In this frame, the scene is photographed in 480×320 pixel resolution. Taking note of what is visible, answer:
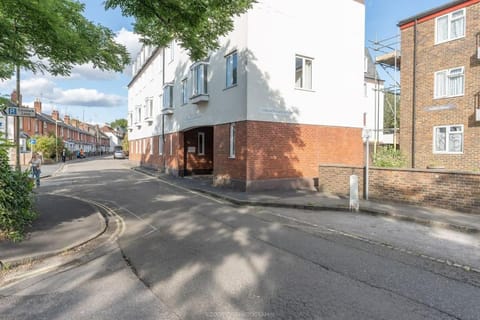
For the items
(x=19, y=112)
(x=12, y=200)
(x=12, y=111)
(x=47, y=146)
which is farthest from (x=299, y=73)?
(x=47, y=146)

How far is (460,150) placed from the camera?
53.5ft

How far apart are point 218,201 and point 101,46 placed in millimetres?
6363

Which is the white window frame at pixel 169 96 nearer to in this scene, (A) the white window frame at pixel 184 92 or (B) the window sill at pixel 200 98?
(A) the white window frame at pixel 184 92

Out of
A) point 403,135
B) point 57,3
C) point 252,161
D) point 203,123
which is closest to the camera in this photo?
point 57,3

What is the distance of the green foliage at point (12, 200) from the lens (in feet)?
19.2

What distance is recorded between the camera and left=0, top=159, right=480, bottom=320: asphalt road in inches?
140

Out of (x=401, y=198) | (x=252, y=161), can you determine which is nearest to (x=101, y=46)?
(x=252, y=161)

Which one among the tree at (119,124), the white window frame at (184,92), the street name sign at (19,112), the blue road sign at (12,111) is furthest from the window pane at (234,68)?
the tree at (119,124)

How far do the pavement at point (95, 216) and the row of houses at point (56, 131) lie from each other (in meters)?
2.33

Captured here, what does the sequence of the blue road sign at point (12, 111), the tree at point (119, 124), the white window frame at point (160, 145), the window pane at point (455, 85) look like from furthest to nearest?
1. the tree at point (119, 124)
2. the white window frame at point (160, 145)
3. the window pane at point (455, 85)
4. the blue road sign at point (12, 111)

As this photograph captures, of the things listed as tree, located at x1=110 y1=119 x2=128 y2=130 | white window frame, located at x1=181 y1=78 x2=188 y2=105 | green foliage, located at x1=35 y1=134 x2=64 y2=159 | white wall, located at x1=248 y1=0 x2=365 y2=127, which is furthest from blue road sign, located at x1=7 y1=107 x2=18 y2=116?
tree, located at x1=110 y1=119 x2=128 y2=130

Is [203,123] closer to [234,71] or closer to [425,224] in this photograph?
[234,71]

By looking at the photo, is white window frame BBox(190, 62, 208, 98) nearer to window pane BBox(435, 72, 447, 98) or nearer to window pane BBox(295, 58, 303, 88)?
window pane BBox(295, 58, 303, 88)

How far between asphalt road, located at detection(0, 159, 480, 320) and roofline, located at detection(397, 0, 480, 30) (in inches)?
588
